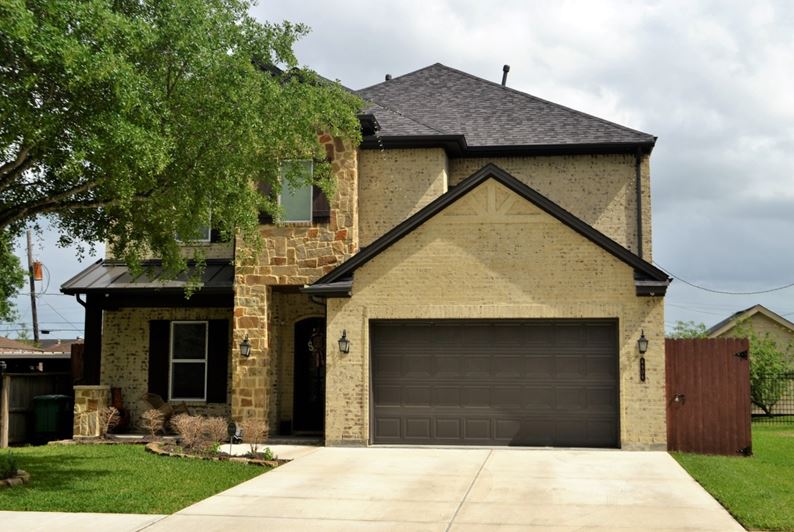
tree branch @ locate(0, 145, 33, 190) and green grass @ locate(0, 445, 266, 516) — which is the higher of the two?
tree branch @ locate(0, 145, 33, 190)

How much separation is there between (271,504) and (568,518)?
3.74 meters

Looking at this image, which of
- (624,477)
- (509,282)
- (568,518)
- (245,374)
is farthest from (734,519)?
(245,374)

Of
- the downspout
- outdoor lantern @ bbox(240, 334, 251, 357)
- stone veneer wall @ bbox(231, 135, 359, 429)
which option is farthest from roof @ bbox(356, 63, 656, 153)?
outdoor lantern @ bbox(240, 334, 251, 357)

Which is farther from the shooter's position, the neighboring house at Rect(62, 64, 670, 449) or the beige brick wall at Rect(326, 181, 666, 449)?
the neighboring house at Rect(62, 64, 670, 449)

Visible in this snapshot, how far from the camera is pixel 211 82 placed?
Result: 12875mm

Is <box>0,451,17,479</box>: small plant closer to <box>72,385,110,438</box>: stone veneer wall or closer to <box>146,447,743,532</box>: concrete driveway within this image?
<box>146,447,743,532</box>: concrete driveway

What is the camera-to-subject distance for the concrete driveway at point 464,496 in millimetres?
9922

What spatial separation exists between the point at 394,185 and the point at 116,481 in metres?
10.4

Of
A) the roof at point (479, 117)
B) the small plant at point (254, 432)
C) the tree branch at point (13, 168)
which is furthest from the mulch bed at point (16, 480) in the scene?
the roof at point (479, 117)

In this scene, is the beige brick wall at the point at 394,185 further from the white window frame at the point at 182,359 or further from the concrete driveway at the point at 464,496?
the concrete driveway at the point at 464,496

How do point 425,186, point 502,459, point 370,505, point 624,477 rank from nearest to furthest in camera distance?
point 370,505 → point 624,477 → point 502,459 → point 425,186

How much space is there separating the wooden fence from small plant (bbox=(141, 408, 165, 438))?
109 inches

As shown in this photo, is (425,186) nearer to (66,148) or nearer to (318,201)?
(318,201)

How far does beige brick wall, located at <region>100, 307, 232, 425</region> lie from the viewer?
21.1 meters
